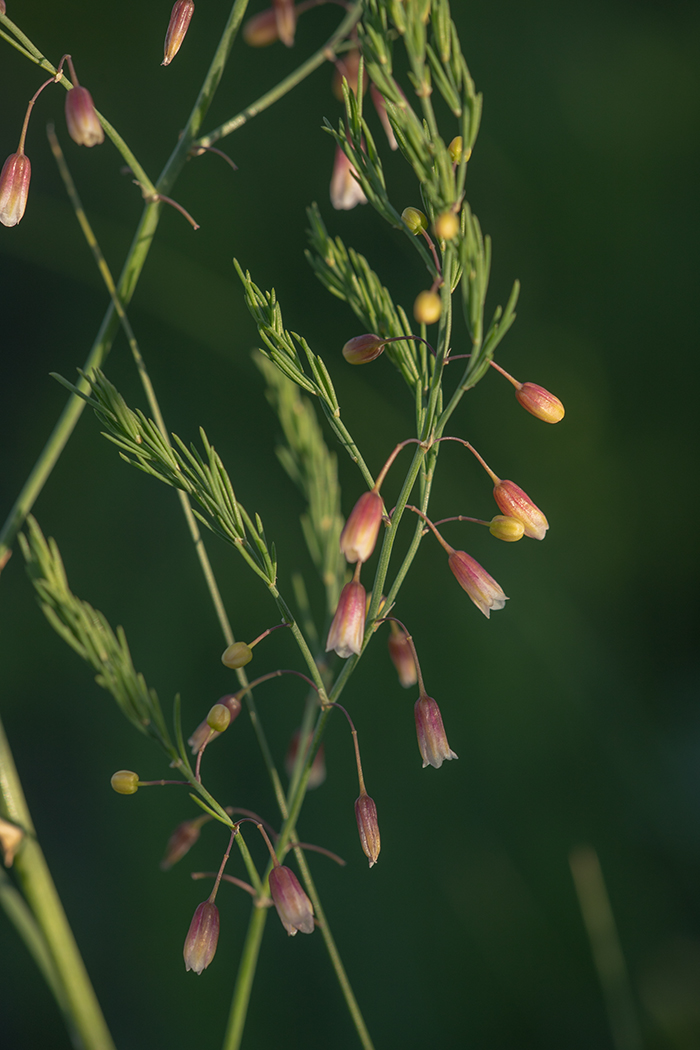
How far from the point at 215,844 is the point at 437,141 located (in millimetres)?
987

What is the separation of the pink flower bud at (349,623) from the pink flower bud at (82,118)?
9.2 inches

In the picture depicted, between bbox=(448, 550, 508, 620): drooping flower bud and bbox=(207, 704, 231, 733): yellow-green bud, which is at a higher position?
bbox=(448, 550, 508, 620): drooping flower bud

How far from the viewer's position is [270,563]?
0.33 metres

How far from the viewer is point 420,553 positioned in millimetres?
1058

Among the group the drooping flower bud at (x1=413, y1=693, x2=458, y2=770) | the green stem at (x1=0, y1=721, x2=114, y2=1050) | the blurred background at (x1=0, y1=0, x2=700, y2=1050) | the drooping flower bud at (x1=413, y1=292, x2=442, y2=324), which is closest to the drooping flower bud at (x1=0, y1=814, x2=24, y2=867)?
the green stem at (x1=0, y1=721, x2=114, y2=1050)

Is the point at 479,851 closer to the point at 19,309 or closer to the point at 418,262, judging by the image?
the point at 418,262

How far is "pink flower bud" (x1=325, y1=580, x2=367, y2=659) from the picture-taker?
312 millimetres

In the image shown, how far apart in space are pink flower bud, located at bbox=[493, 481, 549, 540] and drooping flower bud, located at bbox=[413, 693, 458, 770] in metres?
0.09

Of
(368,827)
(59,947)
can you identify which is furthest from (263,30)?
(59,947)

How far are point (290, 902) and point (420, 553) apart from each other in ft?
2.47

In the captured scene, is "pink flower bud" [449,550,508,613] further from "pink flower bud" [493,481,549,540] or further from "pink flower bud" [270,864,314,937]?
"pink flower bud" [270,864,314,937]

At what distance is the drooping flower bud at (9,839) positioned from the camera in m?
0.38

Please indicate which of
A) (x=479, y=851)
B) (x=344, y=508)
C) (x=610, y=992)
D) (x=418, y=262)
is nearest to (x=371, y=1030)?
(x=479, y=851)

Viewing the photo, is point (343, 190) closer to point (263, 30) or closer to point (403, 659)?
point (263, 30)
